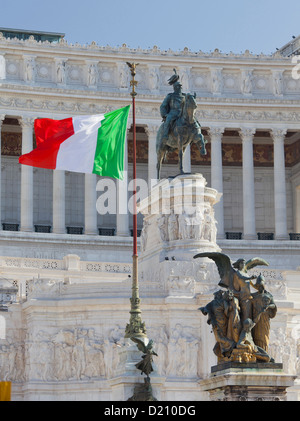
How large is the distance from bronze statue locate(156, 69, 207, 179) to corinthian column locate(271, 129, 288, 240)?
28552mm

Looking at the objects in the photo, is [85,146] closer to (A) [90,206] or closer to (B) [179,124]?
(B) [179,124]

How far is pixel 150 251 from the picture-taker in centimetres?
4669

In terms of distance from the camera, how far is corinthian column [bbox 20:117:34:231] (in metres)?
70.7

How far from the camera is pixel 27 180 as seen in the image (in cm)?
7188

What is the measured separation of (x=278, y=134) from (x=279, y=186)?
13.1 feet

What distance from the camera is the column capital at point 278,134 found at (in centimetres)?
7650

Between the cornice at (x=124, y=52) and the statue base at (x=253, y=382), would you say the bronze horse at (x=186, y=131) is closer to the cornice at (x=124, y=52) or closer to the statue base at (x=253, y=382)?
the statue base at (x=253, y=382)

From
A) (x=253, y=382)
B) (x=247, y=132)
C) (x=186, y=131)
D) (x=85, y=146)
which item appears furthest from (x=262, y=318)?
(x=247, y=132)

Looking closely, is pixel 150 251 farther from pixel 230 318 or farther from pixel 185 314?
pixel 230 318

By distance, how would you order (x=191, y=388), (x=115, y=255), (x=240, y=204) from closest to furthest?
(x=191, y=388) → (x=115, y=255) → (x=240, y=204)

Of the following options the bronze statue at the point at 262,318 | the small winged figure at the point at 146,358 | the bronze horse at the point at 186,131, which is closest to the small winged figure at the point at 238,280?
the bronze statue at the point at 262,318
